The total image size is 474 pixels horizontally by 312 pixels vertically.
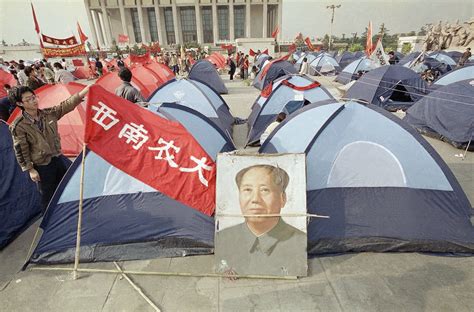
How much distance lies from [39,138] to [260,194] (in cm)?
267

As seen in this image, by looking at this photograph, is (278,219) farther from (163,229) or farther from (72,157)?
(72,157)

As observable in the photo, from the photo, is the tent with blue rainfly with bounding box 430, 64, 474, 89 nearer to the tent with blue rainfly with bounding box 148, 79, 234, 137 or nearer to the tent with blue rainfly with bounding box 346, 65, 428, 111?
the tent with blue rainfly with bounding box 346, 65, 428, 111

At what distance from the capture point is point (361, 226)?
3.40 m

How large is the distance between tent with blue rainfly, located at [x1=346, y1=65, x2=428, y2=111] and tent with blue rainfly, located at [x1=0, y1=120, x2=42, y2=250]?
31.0 ft

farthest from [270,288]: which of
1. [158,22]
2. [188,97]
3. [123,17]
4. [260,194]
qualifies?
[123,17]

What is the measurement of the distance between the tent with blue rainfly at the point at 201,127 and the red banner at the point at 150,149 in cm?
112

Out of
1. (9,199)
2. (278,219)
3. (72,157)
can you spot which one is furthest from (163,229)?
(72,157)

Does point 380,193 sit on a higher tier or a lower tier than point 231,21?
lower

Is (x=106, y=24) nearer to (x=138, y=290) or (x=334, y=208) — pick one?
(x=138, y=290)

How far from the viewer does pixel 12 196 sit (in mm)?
4043

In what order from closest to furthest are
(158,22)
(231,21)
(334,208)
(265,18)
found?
(334,208), (231,21), (158,22), (265,18)

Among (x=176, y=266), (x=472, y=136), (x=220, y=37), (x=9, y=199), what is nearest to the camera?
(x=176, y=266)

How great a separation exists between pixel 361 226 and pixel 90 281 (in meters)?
3.24

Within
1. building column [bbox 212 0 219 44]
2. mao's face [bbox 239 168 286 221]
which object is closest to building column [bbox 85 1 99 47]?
building column [bbox 212 0 219 44]
